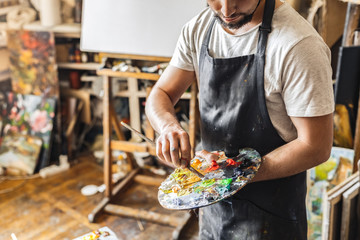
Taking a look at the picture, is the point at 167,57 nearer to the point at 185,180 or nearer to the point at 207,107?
the point at 207,107

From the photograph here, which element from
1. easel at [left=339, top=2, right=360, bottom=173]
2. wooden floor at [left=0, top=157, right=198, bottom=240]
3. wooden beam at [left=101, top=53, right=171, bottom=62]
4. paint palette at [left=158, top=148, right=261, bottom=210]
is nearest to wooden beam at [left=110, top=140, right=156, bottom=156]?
wooden floor at [left=0, top=157, right=198, bottom=240]

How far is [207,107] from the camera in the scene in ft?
4.64

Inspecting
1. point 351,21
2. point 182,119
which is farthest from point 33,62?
point 351,21

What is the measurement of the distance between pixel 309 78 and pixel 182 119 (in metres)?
2.38

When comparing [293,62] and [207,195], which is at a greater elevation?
[293,62]

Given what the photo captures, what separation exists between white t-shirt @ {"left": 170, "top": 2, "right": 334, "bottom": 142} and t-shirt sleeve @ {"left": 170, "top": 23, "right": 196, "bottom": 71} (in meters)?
0.13

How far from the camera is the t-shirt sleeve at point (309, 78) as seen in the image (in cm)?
108

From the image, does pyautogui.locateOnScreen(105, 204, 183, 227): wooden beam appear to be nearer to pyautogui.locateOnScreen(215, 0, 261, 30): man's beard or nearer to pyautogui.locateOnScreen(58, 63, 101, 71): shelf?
pyautogui.locateOnScreen(58, 63, 101, 71): shelf

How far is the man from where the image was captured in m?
1.11

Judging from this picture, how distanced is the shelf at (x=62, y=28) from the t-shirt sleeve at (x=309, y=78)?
2907mm

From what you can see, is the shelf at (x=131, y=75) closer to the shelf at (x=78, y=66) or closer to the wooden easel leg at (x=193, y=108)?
the wooden easel leg at (x=193, y=108)

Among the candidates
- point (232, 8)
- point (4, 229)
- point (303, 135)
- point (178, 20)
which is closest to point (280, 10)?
point (232, 8)

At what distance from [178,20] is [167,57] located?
27cm

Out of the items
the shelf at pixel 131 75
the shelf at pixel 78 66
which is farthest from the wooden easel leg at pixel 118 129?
the shelf at pixel 78 66
